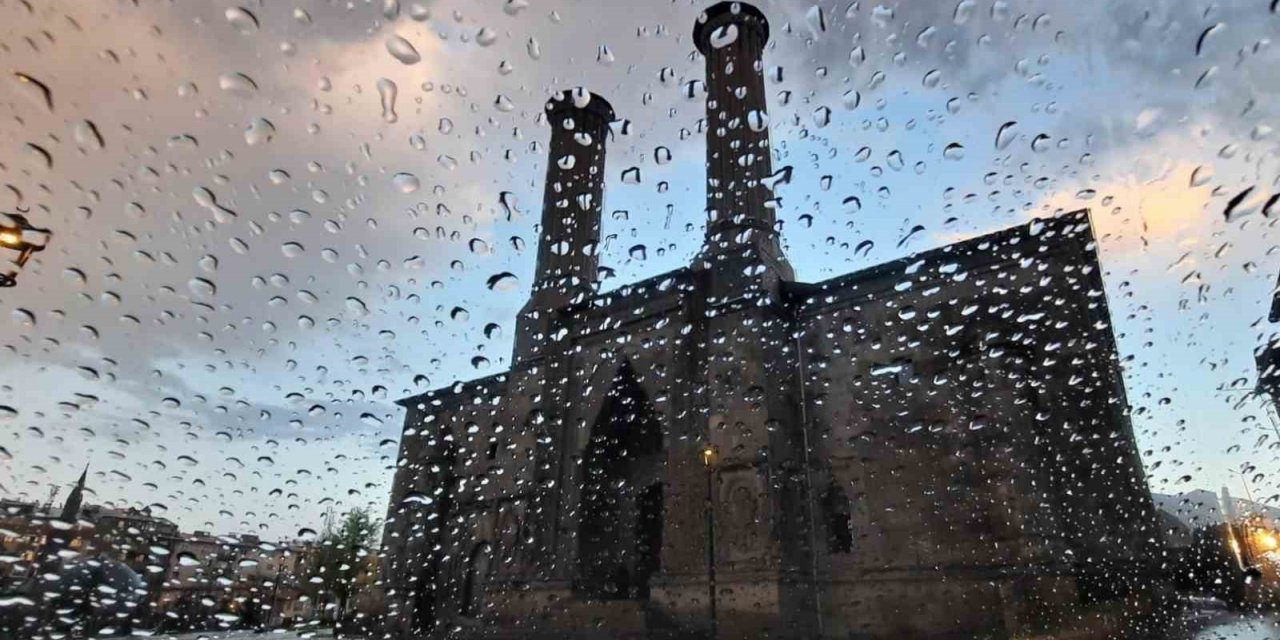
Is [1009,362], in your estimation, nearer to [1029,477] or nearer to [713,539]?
[1029,477]

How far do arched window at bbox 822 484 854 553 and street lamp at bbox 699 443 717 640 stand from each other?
2.34 m

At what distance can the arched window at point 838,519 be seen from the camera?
12.4 meters

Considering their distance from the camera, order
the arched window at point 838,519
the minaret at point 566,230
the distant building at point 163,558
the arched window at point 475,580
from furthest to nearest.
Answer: the minaret at point 566,230 < the arched window at point 475,580 < the arched window at point 838,519 < the distant building at point 163,558

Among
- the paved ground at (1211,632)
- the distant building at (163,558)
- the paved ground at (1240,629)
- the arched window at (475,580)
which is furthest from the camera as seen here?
the arched window at (475,580)

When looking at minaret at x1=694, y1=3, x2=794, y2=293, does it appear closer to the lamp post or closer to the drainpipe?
the drainpipe

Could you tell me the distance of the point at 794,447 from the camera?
13.1 m

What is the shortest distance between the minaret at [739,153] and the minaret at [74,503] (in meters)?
13.2

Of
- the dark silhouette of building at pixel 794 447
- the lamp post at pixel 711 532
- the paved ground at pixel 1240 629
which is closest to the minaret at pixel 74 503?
the dark silhouette of building at pixel 794 447

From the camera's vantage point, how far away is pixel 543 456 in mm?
16500

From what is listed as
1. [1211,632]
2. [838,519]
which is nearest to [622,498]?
[838,519]

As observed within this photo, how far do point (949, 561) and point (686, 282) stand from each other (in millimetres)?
8424

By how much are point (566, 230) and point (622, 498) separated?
30.9 ft

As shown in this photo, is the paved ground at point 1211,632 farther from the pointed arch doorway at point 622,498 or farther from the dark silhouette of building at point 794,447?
the pointed arch doorway at point 622,498

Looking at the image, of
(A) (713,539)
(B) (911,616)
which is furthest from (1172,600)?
(A) (713,539)
